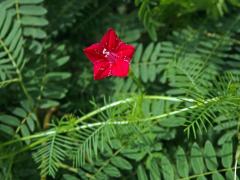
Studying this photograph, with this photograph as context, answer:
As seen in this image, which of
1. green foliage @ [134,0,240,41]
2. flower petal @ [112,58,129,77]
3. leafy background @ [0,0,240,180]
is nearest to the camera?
flower petal @ [112,58,129,77]

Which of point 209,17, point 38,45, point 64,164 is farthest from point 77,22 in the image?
point 64,164

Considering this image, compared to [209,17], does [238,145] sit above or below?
below

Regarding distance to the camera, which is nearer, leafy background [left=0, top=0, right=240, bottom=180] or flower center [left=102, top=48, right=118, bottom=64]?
flower center [left=102, top=48, right=118, bottom=64]

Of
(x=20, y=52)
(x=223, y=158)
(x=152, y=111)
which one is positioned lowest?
(x=223, y=158)

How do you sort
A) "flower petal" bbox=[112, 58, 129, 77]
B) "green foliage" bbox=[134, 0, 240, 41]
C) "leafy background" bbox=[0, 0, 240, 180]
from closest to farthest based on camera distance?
1. "flower petal" bbox=[112, 58, 129, 77]
2. "leafy background" bbox=[0, 0, 240, 180]
3. "green foliage" bbox=[134, 0, 240, 41]

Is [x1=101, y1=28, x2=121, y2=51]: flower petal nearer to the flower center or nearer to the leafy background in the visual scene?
the flower center

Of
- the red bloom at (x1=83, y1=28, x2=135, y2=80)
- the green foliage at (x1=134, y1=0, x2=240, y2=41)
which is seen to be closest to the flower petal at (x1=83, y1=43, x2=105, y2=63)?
the red bloom at (x1=83, y1=28, x2=135, y2=80)

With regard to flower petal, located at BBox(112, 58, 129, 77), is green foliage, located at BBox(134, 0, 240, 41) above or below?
above

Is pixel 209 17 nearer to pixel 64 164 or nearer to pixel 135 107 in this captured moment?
pixel 135 107

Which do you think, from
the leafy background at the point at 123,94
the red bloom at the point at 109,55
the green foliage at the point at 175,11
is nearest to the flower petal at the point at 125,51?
the red bloom at the point at 109,55
